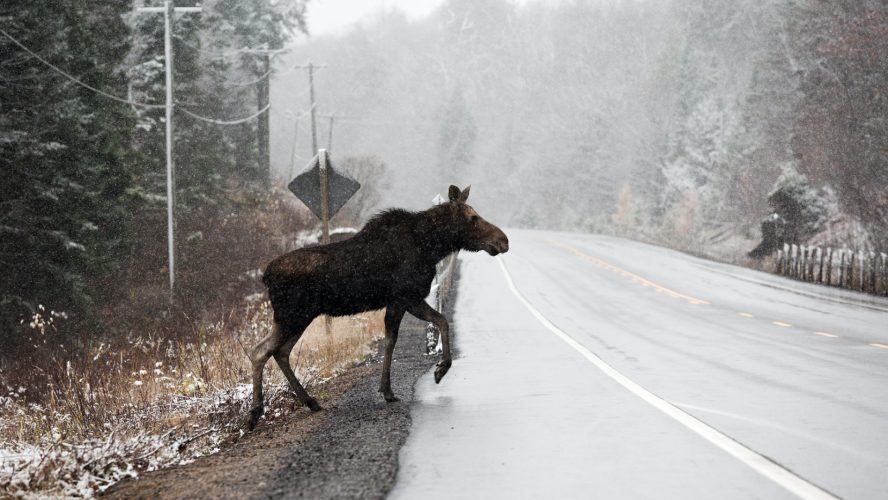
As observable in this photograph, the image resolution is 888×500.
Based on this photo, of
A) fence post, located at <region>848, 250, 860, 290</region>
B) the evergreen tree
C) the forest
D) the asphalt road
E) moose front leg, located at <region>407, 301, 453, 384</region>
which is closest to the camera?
the asphalt road

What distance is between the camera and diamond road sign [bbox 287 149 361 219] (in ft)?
52.5

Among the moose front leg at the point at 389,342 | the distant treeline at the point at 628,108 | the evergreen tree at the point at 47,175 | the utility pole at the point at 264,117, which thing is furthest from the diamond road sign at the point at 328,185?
the utility pole at the point at 264,117

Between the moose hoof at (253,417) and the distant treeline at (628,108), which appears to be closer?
the moose hoof at (253,417)

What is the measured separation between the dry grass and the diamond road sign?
240 cm

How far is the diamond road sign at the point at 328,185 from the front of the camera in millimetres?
15992

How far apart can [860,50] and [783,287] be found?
9.25 metres

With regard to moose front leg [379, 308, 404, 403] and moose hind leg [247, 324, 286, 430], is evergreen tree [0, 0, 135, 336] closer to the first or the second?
moose hind leg [247, 324, 286, 430]

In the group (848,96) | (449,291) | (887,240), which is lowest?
(449,291)

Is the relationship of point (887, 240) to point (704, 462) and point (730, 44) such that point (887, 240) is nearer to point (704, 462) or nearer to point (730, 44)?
point (704, 462)

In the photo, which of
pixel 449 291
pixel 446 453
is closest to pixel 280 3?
pixel 449 291

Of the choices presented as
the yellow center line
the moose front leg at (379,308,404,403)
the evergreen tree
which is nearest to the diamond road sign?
the moose front leg at (379,308,404,403)

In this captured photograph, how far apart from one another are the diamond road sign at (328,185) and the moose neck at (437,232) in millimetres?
6513

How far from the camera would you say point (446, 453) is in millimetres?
6988

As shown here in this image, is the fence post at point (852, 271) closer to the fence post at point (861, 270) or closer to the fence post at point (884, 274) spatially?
the fence post at point (861, 270)
